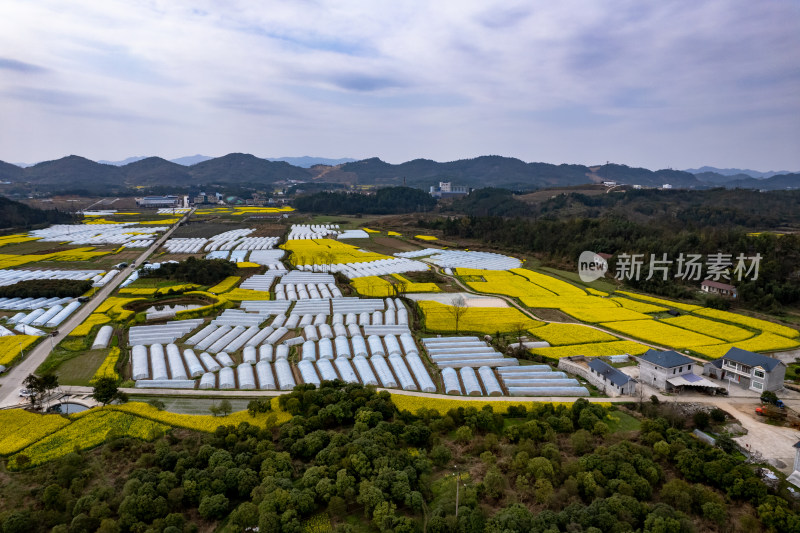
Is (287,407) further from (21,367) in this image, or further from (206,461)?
(21,367)

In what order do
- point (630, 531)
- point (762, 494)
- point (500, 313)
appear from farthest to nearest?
point (500, 313) → point (762, 494) → point (630, 531)

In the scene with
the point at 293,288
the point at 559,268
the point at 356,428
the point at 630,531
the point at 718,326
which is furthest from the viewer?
the point at 559,268

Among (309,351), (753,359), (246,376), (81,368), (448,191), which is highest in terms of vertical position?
(448,191)

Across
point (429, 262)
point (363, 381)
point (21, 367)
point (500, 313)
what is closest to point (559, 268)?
point (429, 262)

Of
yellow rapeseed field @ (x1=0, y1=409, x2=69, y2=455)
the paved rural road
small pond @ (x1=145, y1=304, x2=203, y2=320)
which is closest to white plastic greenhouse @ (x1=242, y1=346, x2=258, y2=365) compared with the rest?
yellow rapeseed field @ (x1=0, y1=409, x2=69, y2=455)

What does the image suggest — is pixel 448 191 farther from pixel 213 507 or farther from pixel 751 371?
pixel 213 507

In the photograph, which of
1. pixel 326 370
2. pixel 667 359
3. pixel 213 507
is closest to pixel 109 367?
pixel 326 370

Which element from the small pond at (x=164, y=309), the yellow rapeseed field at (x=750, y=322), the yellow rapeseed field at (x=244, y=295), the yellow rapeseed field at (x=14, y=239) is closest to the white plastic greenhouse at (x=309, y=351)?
the small pond at (x=164, y=309)
